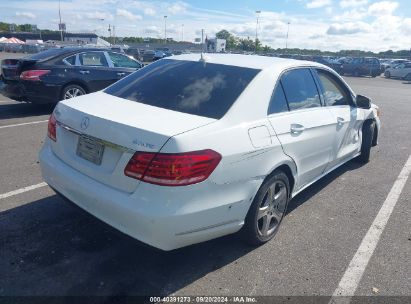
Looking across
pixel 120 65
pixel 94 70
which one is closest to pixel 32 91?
pixel 94 70

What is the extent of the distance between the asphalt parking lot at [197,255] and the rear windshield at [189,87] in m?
1.17

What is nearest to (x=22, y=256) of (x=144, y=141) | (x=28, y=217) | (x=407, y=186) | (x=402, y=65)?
(x=28, y=217)

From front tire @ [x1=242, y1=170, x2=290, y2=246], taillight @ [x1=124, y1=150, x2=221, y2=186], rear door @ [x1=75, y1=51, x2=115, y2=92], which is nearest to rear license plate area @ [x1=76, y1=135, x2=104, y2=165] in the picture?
taillight @ [x1=124, y1=150, x2=221, y2=186]

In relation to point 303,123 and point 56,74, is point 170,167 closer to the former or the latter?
point 303,123

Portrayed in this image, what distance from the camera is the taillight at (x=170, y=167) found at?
2477 mm

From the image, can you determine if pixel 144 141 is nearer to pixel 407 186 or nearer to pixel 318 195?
pixel 318 195

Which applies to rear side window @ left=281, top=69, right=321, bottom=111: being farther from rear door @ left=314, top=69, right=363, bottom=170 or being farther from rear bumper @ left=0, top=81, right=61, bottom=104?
rear bumper @ left=0, top=81, right=61, bottom=104

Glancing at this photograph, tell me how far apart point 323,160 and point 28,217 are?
323cm

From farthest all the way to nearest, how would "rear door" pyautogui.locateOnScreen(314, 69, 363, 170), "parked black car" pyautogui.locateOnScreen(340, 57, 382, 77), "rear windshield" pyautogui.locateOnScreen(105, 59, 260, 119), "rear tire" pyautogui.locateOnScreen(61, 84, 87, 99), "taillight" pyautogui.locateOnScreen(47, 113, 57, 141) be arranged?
"parked black car" pyautogui.locateOnScreen(340, 57, 382, 77), "rear tire" pyautogui.locateOnScreen(61, 84, 87, 99), "rear door" pyautogui.locateOnScreen(314, 69, 363, 170), "taillight" pyautogui.locateOnScreen(47, 113, 57, 141), "rear windshield" pyautogui.locateOnScreen(105, 59, 260, 119)

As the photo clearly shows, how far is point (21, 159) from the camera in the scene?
5.32m

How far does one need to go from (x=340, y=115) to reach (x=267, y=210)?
1.88m

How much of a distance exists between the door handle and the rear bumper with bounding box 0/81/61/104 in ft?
21.1

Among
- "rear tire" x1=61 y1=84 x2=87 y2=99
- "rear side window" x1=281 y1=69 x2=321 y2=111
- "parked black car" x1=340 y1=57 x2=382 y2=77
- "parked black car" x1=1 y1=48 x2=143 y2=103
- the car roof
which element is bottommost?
"parked black car" x1=340 y1=57 x2=382 y2=77

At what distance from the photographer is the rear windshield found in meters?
3.09
